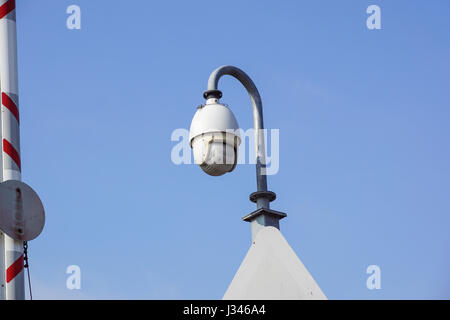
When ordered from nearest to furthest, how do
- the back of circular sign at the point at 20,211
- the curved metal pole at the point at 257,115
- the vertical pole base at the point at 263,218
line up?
1. the vertical pole base at the point at 263,218
2. the curved metal pole at the point at 257,115
3. the back of circular sign at the point at 20,211

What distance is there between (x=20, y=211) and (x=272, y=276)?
3.23 m

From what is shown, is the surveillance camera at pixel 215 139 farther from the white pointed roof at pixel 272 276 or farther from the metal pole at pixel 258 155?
the white pointed roof at pixel 272 276

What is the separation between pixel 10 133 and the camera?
8.30m

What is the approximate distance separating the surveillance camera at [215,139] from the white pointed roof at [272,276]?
2.00 metres

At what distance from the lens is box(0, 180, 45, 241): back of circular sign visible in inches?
310

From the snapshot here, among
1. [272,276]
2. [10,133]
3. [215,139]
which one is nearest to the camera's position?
[272,276]

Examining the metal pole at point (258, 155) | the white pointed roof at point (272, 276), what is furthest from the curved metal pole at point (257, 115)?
the white pointed roof at point (272, 276)

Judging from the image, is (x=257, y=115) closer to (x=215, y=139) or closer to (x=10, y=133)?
(x=215, y=139)

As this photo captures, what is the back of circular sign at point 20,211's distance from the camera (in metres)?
7.87

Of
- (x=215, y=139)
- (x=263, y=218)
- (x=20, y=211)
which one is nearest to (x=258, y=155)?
(x=215, y=139)

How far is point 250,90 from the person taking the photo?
8273 millimetres

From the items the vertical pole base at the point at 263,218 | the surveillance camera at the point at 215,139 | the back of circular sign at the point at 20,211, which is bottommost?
the vertical pole base at the point at 263,218
